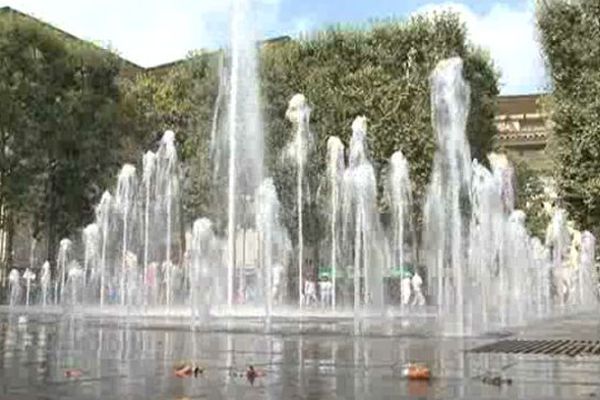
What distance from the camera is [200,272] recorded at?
20141mm

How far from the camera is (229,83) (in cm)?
2919

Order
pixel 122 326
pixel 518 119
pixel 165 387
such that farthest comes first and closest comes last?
pixel 518 119 < pixel 122 326 < pixel 165 387

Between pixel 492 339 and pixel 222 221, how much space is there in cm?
2296

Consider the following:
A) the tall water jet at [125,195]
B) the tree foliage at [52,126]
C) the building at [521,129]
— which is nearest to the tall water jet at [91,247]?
the tall water jet at [125,195]

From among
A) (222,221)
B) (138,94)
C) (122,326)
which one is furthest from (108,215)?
(122,326)

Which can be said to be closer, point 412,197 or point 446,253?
point 446,253

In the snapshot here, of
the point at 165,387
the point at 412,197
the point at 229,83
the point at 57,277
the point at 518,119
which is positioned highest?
the point at 518,119

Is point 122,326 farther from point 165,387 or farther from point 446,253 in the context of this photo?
point 446,253

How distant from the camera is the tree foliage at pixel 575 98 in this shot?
80.6 feet

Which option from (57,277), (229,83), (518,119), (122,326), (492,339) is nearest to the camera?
(492,339)

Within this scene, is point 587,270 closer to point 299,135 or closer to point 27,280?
point 299,135

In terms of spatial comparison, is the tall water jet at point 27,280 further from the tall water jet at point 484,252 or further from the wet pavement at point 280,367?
the wet pavement at point 280,367

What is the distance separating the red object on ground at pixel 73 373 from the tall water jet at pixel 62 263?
2807 cm

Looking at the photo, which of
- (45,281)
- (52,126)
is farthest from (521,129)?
(45,281)
